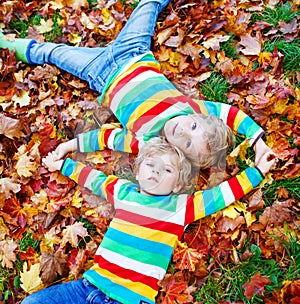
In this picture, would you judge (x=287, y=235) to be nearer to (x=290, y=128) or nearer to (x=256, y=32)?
(x=290, y=128)

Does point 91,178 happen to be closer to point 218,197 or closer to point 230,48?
point 218,197

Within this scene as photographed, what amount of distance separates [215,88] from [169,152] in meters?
0.74

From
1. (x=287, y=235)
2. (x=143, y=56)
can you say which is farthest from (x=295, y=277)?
(x=143, y=56)

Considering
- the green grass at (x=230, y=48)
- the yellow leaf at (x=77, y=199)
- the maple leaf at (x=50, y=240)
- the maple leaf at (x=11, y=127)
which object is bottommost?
the maple leaf at (x=50, y=240)

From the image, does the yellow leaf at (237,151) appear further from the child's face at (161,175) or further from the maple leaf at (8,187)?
the maple leaf at (8,187)

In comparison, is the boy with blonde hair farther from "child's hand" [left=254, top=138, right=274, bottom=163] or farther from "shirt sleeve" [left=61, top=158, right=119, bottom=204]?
"shirt sleeve" [left=61, top=158, right=119, bottom=204]

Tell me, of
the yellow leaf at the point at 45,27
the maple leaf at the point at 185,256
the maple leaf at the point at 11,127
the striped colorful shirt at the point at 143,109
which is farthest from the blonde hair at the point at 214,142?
the yellow leaf at the point at 45,27

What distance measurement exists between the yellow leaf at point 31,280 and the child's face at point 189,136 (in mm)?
1150

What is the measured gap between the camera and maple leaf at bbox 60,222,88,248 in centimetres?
293

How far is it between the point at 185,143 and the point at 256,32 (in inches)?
45.3

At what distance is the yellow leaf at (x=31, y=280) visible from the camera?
2830 millimetres

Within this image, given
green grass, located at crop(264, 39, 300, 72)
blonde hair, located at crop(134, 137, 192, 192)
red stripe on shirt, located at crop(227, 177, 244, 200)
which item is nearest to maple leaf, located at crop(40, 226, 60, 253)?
blonde hair, located at crop(134, 137, 192, 192)

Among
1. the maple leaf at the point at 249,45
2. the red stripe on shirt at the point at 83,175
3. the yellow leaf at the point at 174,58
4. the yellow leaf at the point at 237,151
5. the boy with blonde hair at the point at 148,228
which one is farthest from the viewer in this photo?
the yellow leaf at the point at 174,58

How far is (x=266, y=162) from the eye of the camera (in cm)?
279
